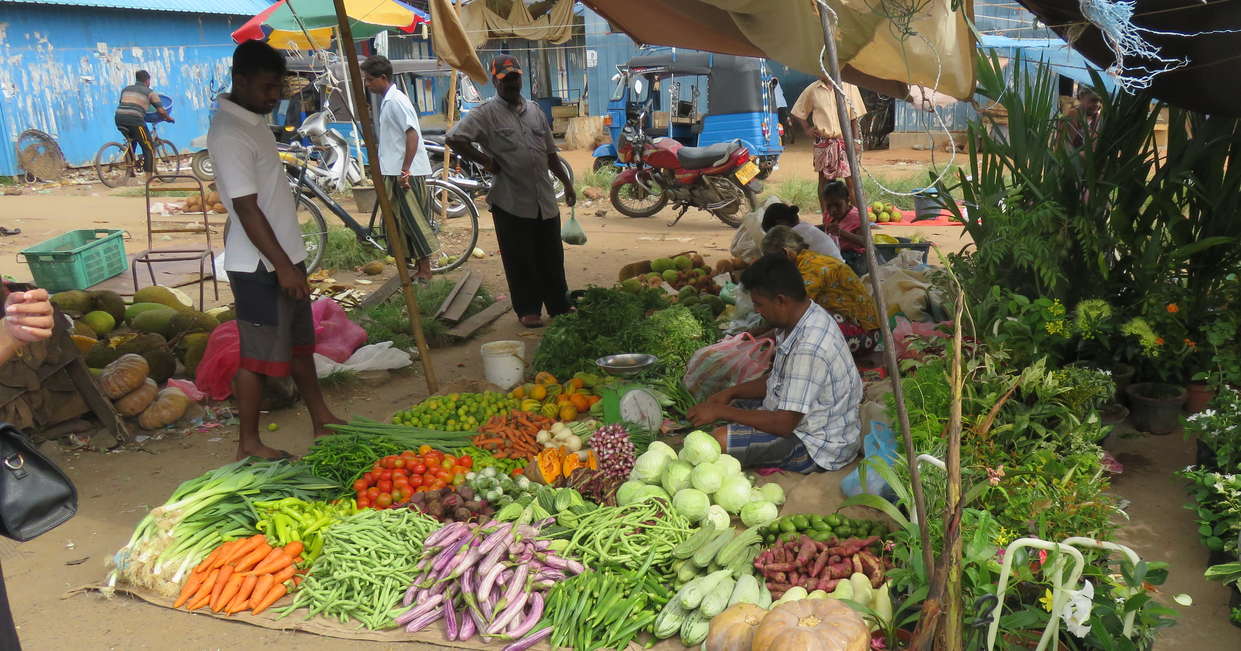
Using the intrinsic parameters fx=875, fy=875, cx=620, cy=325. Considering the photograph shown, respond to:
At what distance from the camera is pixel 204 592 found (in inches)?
132

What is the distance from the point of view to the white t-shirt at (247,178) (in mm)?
4035

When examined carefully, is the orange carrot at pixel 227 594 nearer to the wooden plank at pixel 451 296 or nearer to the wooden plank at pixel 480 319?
the wooden plank at pixel 480 319

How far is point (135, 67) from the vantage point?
17766 mm

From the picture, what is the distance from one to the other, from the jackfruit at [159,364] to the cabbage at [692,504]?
12.1 ft

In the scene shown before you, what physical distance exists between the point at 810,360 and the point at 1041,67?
90.3 inches

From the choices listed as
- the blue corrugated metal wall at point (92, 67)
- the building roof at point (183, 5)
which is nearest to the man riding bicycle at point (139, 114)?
the blue corrugated metal wall at point (92, 67)

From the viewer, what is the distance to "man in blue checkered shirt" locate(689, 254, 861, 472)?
3.78 meters

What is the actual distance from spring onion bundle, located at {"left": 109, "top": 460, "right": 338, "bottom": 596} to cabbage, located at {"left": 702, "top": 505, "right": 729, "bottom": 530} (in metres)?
1.70

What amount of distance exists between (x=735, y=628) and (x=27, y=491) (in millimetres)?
1932

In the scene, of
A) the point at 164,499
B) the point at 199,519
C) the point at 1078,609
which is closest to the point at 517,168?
the point at 164,499

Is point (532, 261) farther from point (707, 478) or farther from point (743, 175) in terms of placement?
point (743, 175)

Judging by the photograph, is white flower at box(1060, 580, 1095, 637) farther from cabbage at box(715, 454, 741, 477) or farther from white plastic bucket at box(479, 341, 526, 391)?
white plastic bucket at box(479, 341, 526, 391)

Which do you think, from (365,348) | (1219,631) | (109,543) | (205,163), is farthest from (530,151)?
(205,163)

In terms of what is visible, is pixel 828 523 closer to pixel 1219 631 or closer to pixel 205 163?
pixel 1219 631
